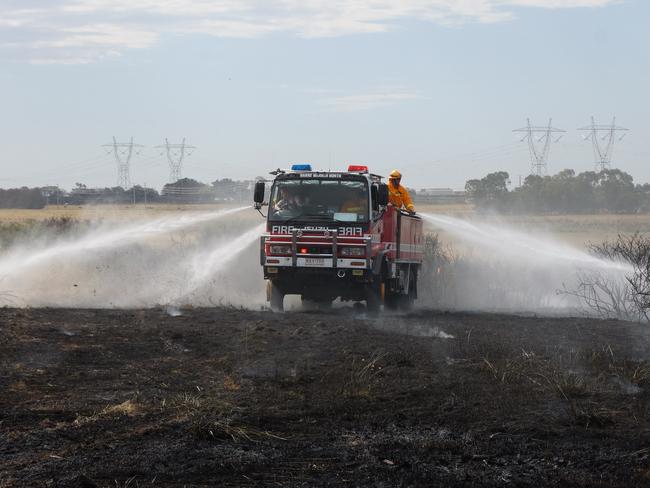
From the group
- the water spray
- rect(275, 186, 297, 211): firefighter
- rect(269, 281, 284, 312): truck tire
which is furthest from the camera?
the water spray

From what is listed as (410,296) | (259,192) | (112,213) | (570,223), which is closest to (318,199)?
(259,192)

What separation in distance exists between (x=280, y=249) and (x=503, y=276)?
1434cm

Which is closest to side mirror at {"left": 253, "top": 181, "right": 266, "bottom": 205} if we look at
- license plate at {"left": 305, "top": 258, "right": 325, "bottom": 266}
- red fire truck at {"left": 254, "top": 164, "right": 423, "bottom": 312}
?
red fire truck at {"left": 254, "top": 164, "right": 423, "bottom": 312}

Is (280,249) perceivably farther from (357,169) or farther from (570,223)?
(570,223)

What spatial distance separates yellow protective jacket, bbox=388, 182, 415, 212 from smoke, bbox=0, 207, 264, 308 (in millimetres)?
4109

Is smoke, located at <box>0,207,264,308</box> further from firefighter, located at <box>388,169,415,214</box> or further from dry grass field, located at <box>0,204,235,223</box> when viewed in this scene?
dry grass field, located at <box>0,204,235,223</box>

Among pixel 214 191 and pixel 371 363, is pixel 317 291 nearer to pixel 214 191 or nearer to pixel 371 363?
pixel 371 363

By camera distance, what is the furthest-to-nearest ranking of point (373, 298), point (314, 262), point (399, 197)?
point (399, 197) → point (373, 298) → point (314, 262)

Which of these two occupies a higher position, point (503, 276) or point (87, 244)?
point (87, 244)

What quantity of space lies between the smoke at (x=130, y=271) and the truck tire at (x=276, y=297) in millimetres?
2131

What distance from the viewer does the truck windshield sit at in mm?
17609

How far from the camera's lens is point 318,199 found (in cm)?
1772

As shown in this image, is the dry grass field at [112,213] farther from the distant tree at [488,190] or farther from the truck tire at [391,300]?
the distant tree at [488,190]

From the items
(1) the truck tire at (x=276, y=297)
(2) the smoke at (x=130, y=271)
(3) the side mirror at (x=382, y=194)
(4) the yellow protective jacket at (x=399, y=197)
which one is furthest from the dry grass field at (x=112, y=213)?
(3) the side mirror at (x=382, y=194)
